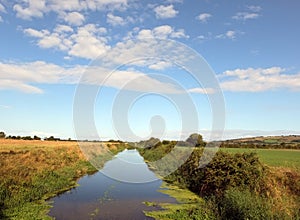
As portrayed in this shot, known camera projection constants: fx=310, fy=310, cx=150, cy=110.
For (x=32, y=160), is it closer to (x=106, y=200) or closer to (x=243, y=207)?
(x=106, y=200)

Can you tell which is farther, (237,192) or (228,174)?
(228,174)

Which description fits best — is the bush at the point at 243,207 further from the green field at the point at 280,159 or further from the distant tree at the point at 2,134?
the distant tree at the point at 2,134

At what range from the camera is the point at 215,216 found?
13078mm

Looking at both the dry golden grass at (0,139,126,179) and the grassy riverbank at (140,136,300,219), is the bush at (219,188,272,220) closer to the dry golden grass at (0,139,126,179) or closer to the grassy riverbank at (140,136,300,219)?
the grassy riverbank at (140,136,300,219)

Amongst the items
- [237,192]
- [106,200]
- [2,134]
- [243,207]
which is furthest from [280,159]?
[2,134]

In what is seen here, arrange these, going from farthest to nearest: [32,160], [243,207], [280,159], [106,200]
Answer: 1. [280,159]
2. [32,160]
3. [106,200]
4. [243,207]

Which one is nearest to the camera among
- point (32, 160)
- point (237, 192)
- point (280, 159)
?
point (237, 192)

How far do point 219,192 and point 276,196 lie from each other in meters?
3.26

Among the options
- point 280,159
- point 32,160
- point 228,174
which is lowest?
point 280,159

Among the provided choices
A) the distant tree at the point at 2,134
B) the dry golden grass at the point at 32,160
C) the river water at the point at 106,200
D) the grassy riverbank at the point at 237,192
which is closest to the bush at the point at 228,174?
the grassy riverbank at the point at 237,192

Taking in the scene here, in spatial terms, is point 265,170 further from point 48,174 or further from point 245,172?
point 48,174

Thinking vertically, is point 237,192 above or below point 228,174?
below

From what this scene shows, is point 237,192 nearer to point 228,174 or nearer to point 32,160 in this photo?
point 228,174

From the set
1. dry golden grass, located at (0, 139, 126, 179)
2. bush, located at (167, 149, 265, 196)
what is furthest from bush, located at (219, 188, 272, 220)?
dry golden grass, located at (0, 139, 126, 179)
